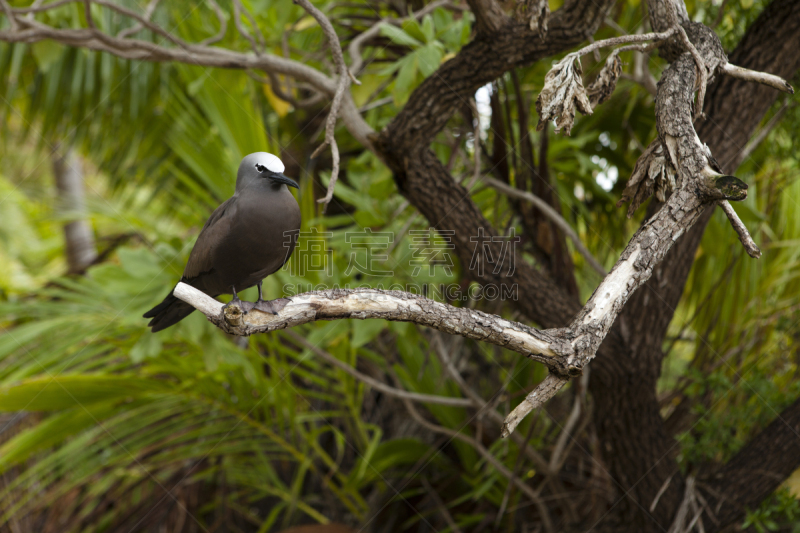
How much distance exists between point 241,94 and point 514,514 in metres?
2.38

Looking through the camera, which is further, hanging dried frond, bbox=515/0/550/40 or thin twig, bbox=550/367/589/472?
thin twig, bbox=550/367/589/472

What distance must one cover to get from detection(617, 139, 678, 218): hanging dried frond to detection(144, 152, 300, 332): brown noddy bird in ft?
2.66

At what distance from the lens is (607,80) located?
4.60 ft

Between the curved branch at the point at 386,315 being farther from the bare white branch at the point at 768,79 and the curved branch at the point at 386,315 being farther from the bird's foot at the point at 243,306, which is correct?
the bare white branch at the point at 768,79

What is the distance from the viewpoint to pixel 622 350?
208 cm

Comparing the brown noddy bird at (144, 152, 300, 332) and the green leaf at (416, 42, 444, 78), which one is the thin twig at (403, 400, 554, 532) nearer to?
the brown noddy bird at (144, 152, 300, 332)

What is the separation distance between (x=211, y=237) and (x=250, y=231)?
0.14 m

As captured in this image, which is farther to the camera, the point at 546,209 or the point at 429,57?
the point at 546,209

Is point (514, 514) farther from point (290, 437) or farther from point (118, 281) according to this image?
point (118, 281)

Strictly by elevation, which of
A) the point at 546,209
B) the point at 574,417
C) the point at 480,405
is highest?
the point at 546,209

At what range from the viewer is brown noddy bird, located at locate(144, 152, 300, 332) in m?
1.41

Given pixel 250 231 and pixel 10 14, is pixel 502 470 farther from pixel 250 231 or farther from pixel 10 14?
pixel 10 14

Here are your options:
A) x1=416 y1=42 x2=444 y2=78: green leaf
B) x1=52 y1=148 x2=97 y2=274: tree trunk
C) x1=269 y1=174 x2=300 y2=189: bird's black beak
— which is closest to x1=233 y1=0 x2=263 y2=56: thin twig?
x1=416 y1=42 x2=444 y2=78: green leaf

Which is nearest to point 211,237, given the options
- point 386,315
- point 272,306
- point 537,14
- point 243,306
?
point 243,306
